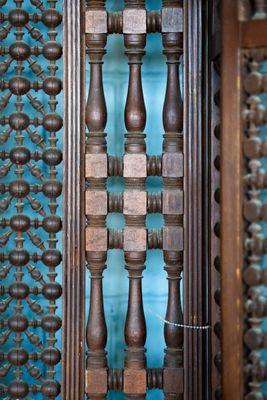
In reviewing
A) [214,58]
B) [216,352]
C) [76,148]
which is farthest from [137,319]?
[214,58]

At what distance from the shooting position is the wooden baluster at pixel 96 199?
1.39 m

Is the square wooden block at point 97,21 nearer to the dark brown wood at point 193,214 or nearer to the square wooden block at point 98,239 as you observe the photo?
the dark brown wood at point 193,214

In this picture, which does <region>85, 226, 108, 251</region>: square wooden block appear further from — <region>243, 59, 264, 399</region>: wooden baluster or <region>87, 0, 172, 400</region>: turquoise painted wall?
<region>243, 59, 264, 399</region>: wooden baluster

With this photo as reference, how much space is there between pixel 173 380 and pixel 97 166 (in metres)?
0.50

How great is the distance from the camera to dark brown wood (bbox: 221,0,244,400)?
117 cm

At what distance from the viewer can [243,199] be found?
1.17m

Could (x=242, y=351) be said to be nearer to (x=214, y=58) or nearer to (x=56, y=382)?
(x=56, y=382)

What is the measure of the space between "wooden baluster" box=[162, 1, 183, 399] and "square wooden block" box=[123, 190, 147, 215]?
0.05 meters

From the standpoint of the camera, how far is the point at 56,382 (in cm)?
144

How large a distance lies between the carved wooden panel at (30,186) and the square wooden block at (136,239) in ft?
0.53

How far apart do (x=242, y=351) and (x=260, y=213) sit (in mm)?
256

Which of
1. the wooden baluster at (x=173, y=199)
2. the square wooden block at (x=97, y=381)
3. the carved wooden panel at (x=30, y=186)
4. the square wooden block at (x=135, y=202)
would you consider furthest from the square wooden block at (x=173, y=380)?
the square wooden block at (x=135, y=202)

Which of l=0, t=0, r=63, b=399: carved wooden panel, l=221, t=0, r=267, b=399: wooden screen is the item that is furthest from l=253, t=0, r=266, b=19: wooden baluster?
l=0, t=0, r=63, b=399: carved wooden panel

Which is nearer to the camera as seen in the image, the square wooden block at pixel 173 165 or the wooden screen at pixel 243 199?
the wooden screen at pixel 243 199
